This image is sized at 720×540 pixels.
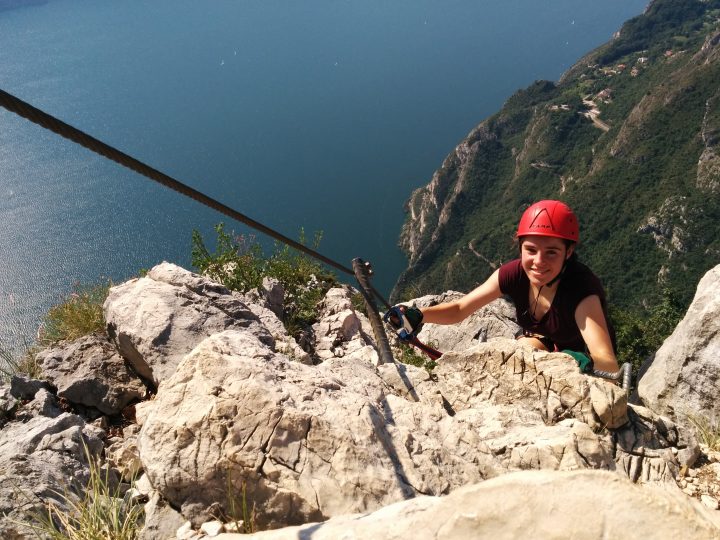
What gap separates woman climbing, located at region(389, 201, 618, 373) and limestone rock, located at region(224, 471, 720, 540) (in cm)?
218

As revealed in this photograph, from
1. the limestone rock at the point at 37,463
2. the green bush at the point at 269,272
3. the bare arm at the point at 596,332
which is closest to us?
the limestone rock at the point at 37,463

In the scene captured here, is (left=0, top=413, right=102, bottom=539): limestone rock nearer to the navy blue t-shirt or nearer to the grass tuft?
the grass tuft

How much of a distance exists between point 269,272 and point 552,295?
4.11m

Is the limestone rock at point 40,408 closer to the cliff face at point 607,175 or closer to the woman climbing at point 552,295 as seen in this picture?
the woman climbing at point 552,295

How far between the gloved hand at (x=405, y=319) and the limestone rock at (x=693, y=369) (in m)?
2.10

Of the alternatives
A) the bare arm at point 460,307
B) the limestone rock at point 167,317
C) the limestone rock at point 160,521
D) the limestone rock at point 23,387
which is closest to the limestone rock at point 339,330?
the limestone rock at point 167,317

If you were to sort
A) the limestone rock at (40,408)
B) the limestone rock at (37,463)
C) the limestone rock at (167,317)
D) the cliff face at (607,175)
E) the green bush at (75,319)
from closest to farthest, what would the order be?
the limestone rock at (37,463) → the limestone rock at (40,408) → the limestone rock at (167,317) → the green bush at (75,319) → the cliff face at (607,175)

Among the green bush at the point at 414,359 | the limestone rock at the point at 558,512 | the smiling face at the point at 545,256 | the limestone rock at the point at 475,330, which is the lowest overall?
the limestone rock at the point at 475,330

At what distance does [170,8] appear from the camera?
140500mm

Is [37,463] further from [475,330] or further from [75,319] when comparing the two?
[475,330]

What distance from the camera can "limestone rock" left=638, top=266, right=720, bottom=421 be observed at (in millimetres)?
3893

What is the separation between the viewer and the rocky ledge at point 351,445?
140 centimetres

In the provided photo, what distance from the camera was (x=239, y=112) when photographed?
88.7 meters

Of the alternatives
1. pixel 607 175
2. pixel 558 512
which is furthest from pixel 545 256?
pixel 607 175
